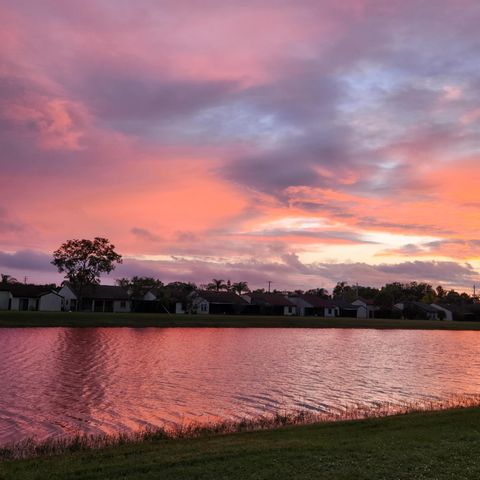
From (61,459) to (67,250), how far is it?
84.9m

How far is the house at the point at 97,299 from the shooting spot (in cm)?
9862

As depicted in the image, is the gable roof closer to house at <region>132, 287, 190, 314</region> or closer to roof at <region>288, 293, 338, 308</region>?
roof at <region>288, 293, 338, 308</region>

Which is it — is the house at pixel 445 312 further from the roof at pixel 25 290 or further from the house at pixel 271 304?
the roof at pixel 25 290

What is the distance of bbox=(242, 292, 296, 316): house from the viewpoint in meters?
120

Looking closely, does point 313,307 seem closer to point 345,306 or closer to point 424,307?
point 345,306

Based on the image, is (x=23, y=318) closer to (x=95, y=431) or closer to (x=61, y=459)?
(x=95, y=431)

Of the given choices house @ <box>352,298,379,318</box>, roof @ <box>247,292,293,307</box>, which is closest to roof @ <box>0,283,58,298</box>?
roof @ <box>247,292,293,307</box>

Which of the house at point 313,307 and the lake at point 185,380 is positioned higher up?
the house at point 313,307

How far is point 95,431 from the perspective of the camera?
17984mm

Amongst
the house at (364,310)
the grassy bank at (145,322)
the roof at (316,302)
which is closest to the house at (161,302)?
the grassy bank at (145,322)

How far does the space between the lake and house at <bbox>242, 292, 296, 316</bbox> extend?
68.8m

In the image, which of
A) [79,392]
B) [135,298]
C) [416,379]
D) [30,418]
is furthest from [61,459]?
[135,298]

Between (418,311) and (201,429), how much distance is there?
5152 inches

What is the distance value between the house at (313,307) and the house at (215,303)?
18696 mm
